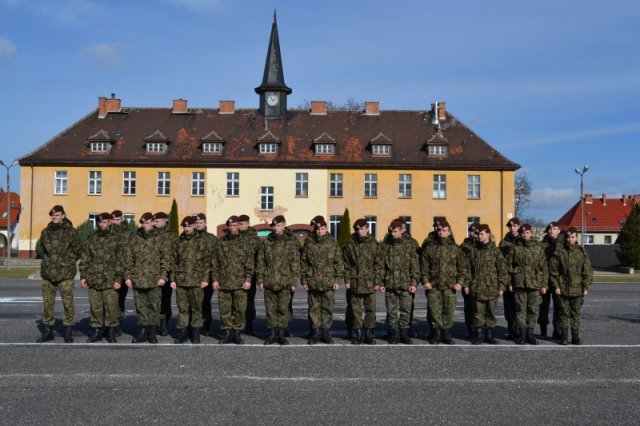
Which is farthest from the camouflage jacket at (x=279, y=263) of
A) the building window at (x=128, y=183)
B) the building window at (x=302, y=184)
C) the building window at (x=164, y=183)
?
the building window at (x=128, y=183)

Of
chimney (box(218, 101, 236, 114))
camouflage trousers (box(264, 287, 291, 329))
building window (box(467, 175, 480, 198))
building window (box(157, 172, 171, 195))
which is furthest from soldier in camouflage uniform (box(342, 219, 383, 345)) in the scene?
chimney (box(218, 101, 236, 114))

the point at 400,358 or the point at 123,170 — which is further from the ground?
the point at 123,170

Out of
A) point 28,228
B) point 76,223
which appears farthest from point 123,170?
point 28,228

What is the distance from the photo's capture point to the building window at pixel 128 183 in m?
46.9

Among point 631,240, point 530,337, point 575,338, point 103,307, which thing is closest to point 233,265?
point 103,307

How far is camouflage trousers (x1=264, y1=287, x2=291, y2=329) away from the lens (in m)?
10.5

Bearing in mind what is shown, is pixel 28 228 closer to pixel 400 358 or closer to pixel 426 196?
pixel 426 196

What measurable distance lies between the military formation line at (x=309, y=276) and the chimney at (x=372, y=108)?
40169mm

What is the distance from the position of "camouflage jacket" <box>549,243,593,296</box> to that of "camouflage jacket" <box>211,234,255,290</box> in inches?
185

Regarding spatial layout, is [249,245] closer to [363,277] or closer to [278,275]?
[278,275]

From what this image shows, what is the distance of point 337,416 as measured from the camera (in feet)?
20.0

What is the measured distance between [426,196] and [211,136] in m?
14.9

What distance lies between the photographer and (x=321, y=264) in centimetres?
1063

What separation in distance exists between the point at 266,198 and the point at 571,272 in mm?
36959
